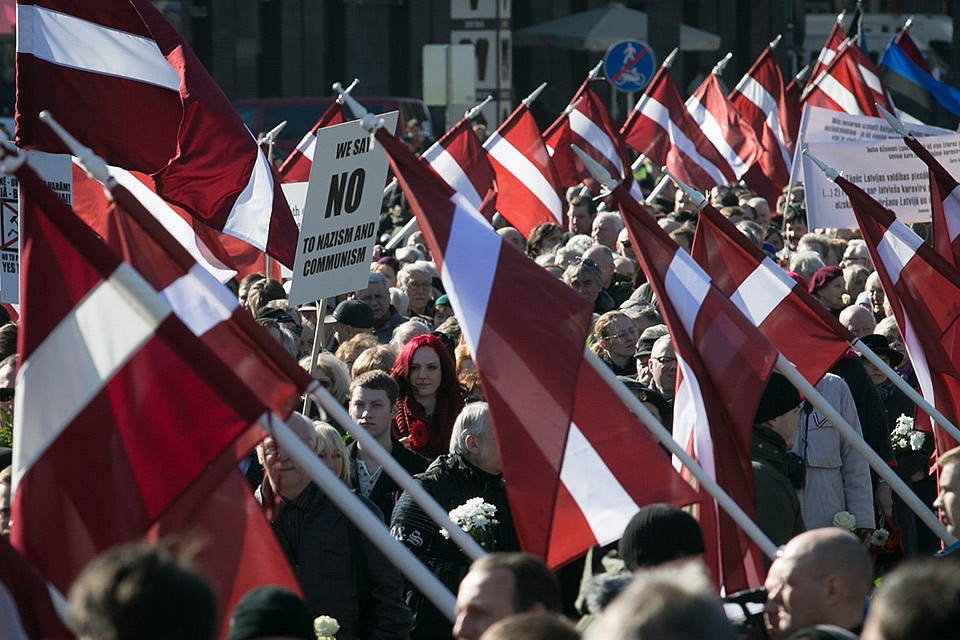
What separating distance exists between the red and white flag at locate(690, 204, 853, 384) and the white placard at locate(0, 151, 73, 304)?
2.77m

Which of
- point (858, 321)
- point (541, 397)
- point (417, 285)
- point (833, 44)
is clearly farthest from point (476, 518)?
point (833, 44)

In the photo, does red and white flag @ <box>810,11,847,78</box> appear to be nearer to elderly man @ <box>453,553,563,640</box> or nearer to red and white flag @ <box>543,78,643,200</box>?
red and white flag @ <box>543,78,643,200</box>

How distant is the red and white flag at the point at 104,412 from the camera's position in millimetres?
4203

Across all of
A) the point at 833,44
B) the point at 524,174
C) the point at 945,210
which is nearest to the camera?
the point at 945,210

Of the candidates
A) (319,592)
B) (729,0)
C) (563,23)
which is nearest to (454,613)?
(319,592)

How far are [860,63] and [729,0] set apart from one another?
90.8 feet

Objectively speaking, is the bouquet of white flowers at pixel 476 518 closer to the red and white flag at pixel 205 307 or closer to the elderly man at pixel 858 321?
the red and white flag at pixel 205 307

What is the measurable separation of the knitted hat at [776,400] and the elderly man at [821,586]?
1977 mm

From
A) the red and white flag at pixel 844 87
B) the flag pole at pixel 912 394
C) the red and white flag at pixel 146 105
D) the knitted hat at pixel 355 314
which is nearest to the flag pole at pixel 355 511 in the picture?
the flag pole at pixel 912 394

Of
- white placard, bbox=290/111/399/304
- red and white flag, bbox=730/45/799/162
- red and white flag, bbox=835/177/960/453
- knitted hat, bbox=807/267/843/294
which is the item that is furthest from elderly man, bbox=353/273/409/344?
red and white flag, bbox=730/45/799/162

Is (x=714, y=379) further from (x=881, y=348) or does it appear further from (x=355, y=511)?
(x=881, y=348)

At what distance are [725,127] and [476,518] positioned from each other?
12.3m

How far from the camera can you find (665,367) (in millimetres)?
7602

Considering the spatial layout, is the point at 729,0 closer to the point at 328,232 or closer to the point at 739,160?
the point at 739,160
